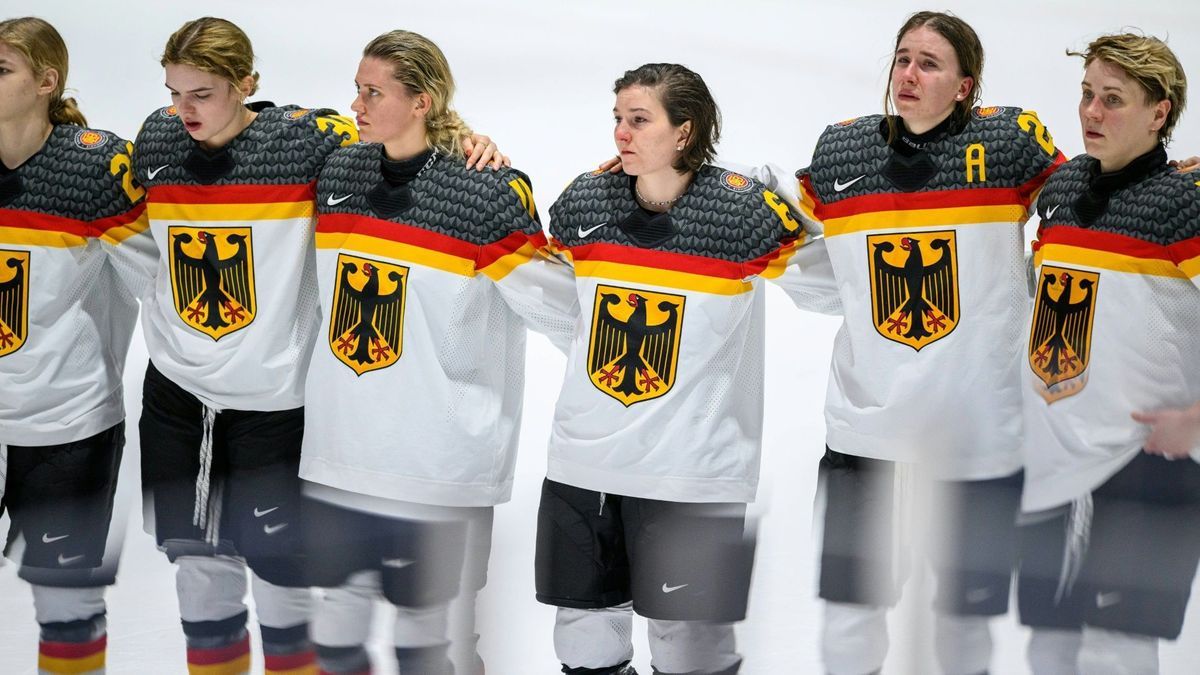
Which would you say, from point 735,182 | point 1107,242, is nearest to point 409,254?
point 735,182

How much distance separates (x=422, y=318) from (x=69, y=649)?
1055 millimetres

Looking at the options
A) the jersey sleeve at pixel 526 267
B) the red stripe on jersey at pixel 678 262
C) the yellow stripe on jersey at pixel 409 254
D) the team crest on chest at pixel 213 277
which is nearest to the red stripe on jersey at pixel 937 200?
the red stripe on jersey at pixel 678 262

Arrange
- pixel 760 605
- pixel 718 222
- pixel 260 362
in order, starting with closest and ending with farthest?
pixel 718 222, pixel 260 362, pixel 760 605

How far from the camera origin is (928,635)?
258 cm

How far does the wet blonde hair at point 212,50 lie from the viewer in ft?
8.77

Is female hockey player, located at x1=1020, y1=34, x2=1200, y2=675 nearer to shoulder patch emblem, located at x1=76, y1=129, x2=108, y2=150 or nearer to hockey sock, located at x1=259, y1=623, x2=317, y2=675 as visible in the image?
hockey sock, located at x1=259, y1=623, x2=317, y2=675

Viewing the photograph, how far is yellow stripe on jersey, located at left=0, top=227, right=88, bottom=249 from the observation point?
279 cm

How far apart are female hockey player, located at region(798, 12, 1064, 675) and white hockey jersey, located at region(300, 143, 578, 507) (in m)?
0.58

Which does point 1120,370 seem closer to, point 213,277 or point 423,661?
point 423,661

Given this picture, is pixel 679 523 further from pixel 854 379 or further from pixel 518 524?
pixel 518 524

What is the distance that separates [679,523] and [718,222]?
56 cm

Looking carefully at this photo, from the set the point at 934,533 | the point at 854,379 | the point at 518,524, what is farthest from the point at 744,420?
the point at 518,524

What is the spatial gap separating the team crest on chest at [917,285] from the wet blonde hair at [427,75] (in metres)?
0.84

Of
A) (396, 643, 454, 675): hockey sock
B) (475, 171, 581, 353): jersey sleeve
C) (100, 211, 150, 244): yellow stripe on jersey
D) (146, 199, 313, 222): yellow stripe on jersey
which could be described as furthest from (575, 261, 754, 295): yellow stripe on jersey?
(100, 211, 150, 244): yellow stripe on jersey
